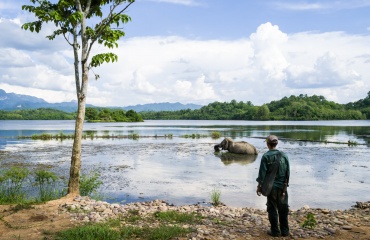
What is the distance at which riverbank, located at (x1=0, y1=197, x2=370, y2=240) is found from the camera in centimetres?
856

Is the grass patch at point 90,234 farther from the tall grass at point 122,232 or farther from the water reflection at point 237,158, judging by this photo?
the water reflection at point 237,158

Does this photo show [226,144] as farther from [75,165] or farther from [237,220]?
[237,220]

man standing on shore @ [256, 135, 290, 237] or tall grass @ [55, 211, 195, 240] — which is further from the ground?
man standing on shore @ [256, 135, 290, 237]

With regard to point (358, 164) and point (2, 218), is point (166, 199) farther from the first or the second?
point (358, 164)

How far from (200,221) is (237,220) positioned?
1.10m

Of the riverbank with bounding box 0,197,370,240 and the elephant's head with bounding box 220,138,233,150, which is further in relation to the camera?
the elephant's head with bounding box 220,138,233,150

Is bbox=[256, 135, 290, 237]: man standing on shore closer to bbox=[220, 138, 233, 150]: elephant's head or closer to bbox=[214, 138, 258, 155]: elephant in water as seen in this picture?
bbox=[214, 138, 258, 155]: elephant in water

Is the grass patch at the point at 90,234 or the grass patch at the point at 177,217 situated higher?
the grass patch at the point at 90,234

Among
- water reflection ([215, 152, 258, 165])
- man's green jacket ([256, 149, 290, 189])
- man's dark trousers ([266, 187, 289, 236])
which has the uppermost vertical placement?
man's green jacket ([256, 149, 290, 189])

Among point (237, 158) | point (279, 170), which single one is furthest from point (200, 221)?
point (237, 158)

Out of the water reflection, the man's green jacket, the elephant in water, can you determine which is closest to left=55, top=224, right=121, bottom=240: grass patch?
the man's green jacket

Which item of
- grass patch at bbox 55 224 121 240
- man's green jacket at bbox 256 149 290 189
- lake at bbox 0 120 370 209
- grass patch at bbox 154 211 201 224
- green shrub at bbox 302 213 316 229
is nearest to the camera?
grass patch at bbox 55 224 121 240

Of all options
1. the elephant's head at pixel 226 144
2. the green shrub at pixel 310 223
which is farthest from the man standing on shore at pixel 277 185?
the elephant's head at pixel 226 144

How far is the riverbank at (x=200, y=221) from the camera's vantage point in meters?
8.56
